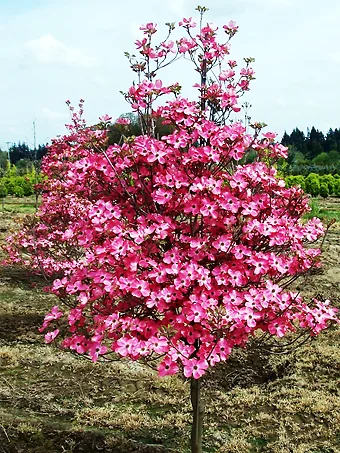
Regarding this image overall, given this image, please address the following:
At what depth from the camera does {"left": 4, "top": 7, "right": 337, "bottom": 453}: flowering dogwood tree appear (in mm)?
2512

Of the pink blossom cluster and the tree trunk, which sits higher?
the pink blossom cluster

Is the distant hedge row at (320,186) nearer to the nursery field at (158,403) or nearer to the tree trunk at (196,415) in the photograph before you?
the nursery field at (158,403)

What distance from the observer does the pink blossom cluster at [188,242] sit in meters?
2.51

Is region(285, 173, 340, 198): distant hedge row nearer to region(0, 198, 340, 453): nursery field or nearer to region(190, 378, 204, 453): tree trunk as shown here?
region(0, 198, 340, 453): nursery field

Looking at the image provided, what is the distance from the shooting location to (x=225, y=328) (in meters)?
2.54

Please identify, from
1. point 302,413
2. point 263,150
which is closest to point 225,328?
point 263,150

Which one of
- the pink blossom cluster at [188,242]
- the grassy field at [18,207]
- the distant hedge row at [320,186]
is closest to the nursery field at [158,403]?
the pink blossom cluster at [188,242]

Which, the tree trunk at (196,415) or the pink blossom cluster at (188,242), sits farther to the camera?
the tree trunk at (196,415)

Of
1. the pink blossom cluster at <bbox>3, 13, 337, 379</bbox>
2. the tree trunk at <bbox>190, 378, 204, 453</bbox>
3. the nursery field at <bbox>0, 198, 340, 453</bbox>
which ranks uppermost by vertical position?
the pink blossom cluster at <bbox>3, 13, 337, 379</bbox>

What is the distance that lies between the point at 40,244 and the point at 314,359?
362 cm

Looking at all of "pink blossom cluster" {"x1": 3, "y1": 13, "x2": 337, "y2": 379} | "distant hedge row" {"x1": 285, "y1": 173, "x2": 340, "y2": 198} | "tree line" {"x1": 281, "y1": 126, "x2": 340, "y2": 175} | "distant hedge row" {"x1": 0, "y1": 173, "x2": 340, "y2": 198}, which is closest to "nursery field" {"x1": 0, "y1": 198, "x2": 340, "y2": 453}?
"pink blossom cluster" {"x1": 3, "y1": 13, "x2": 337, "y2": 379}

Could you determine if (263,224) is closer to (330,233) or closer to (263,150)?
(263,150)

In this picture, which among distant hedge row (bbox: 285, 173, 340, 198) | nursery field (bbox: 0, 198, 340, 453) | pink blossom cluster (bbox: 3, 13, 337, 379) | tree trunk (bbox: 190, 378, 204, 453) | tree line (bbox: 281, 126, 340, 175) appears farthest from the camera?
tree line (bbox: 281, 126, 340, 175)

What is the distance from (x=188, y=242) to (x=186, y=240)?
0.08ft
